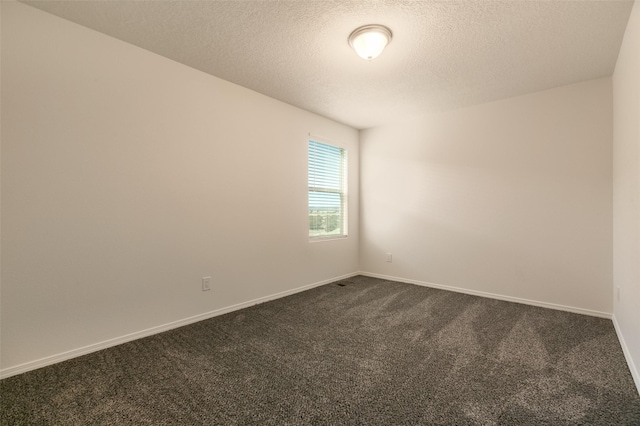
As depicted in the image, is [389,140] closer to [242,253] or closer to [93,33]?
[242,253]

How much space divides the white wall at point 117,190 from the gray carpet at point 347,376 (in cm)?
33

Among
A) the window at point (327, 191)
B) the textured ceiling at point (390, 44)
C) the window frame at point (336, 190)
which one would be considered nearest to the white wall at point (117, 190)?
the textured ceiling at point (390, 44)

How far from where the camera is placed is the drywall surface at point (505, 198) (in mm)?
2988

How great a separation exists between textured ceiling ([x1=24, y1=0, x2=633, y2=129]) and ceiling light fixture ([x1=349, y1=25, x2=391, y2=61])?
2.0 inches

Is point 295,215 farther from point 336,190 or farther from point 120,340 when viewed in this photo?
point 120,340

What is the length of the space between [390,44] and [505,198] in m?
2.32

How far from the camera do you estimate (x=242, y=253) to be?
3.21 m

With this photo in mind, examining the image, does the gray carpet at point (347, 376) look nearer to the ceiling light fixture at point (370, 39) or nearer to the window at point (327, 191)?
the window at point (327, 191)

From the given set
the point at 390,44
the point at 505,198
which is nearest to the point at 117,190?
the point at 390,44

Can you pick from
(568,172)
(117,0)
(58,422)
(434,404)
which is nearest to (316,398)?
(434,404)

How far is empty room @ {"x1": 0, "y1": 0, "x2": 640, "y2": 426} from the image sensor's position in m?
1.77

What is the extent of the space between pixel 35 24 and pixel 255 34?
146cm

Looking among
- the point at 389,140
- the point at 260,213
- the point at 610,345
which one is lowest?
the point at 610,345

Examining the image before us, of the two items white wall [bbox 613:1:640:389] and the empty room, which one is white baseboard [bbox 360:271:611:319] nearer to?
the empty room
